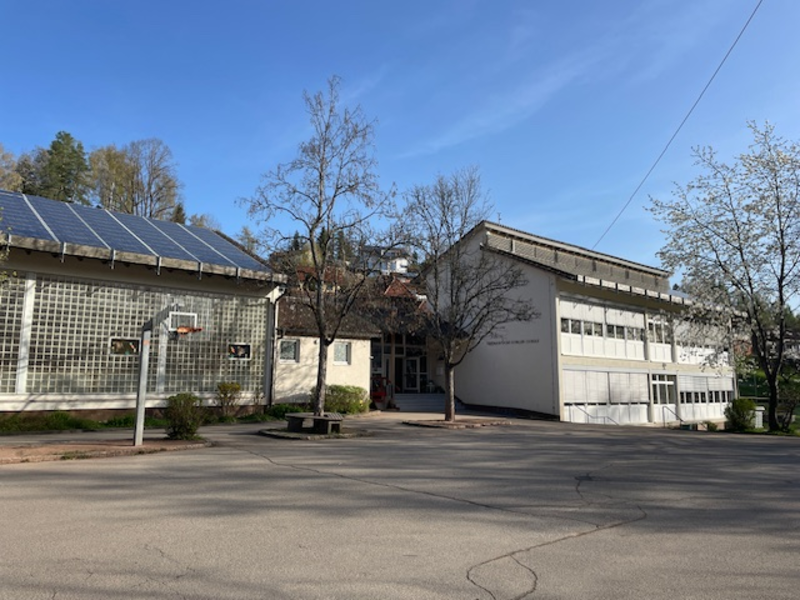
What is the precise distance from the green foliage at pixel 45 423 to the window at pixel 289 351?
689 centimetres

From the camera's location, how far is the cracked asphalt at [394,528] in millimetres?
4434

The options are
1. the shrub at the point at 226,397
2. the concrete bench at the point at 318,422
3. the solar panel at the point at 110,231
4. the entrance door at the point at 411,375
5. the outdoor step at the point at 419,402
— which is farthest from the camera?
the entrance door at the point at 411,375

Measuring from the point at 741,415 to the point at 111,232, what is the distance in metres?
25.5

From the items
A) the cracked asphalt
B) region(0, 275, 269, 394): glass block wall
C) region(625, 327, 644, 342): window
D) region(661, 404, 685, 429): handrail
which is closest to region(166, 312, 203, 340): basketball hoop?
region(0, 275, 269, 394): glass block wall

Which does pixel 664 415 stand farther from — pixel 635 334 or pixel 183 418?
pixel 183 418

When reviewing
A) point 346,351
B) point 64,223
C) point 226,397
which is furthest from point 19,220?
point 346,351

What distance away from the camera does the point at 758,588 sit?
444 centimetres

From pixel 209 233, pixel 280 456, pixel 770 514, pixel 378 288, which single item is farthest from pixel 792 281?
pixel 209 233

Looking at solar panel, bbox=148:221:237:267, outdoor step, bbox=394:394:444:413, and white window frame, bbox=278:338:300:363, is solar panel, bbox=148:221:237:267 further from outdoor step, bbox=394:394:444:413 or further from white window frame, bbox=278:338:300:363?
outdoor step, bbox=394:394:444:413

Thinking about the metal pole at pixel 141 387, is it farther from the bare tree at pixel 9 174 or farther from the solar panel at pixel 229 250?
the bare tree at pixel 9 174

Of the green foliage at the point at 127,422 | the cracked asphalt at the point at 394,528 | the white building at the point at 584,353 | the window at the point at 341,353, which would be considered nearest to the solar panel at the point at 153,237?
the green foliage at the point at 127,422

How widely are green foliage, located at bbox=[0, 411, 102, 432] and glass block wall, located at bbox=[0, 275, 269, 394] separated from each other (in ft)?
2.35

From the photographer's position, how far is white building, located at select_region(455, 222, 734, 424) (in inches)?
1045

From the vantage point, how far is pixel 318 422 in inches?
610
